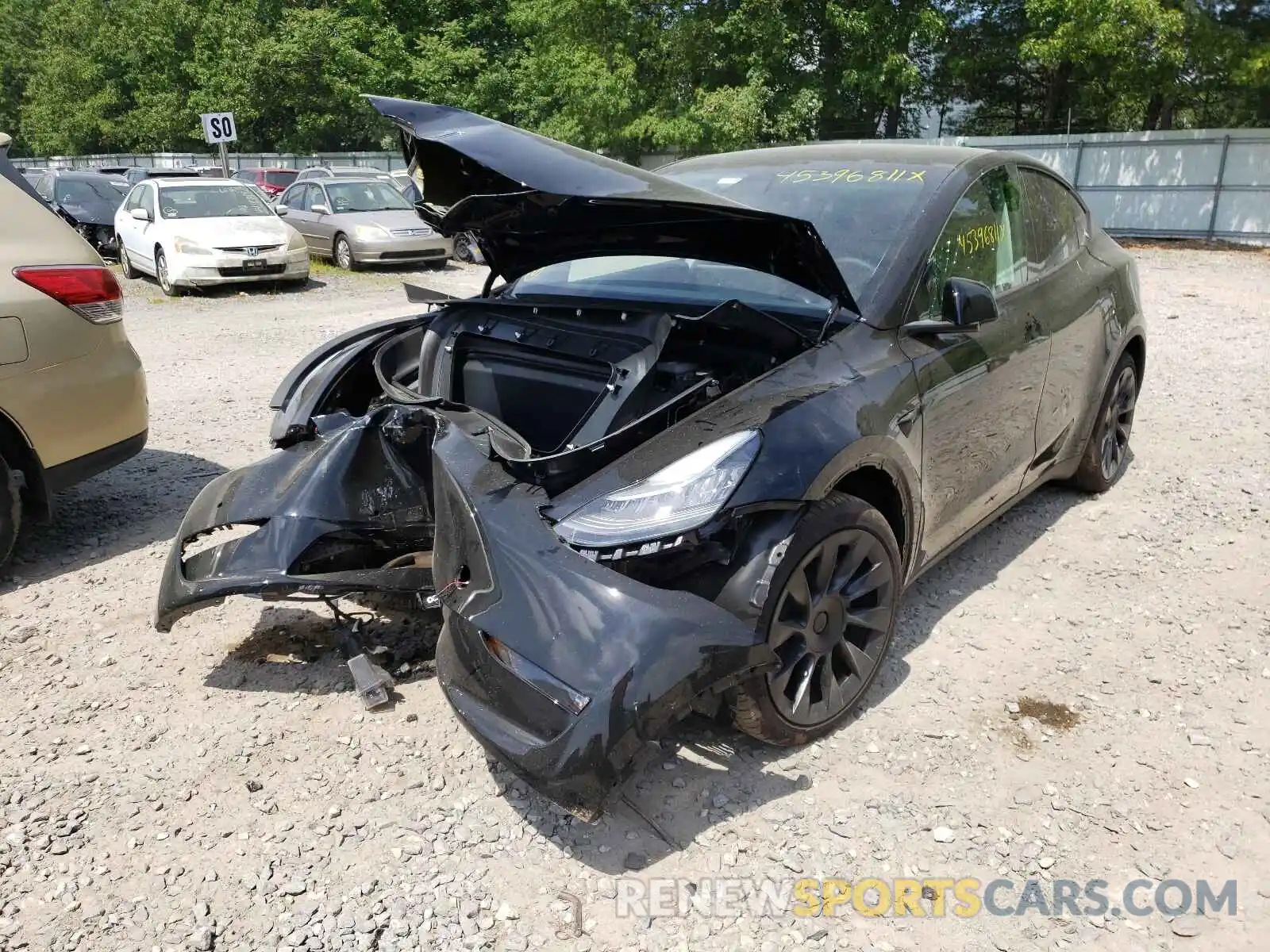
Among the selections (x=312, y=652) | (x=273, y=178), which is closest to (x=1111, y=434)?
(x=312, y=652)

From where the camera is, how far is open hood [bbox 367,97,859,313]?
109 inches

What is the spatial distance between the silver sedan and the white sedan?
165cm

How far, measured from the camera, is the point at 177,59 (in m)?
39.6

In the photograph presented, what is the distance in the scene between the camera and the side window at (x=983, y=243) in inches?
132

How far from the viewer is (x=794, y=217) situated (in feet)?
10.3

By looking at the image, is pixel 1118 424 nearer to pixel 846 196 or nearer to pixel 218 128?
pixel 846 196

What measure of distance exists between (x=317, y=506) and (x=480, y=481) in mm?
824

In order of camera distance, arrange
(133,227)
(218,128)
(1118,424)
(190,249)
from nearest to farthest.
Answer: (1118,424) < (190,249) < (133,227) < (218,128)

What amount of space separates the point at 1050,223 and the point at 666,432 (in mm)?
2557

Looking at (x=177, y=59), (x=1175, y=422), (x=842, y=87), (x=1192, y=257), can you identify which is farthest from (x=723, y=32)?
(x=177, y=59)

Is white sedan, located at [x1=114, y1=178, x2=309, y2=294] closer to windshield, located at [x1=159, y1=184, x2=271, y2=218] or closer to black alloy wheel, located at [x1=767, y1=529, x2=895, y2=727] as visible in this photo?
windshield, located at [x1=159, y1=184, x2=271, y2=218]

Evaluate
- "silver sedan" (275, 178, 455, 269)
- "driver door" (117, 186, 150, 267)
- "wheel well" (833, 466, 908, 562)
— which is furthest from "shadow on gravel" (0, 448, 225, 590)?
"silver sedan" (275, 178, 455, 269)

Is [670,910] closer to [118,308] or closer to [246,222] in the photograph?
[118,308]

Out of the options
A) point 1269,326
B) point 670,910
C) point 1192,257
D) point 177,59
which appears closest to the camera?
point 670,910
